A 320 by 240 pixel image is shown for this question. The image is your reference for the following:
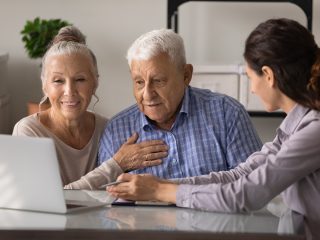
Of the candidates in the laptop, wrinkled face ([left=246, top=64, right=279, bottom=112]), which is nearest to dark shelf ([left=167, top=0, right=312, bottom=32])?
wrinkled face ([left=246, top=64, right=279, bottom=112])

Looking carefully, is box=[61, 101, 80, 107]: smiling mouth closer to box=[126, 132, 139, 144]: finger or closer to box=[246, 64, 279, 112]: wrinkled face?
box=[126, 132, 139, 144]: finger

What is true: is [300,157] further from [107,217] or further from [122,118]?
[122,118]

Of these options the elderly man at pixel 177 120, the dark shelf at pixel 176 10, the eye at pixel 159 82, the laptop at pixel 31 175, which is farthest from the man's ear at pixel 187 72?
the dark shelf at pixel 176 10

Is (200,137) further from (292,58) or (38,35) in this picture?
(38,35)

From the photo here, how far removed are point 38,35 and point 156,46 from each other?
7.19 ft

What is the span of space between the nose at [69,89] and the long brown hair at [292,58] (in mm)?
903

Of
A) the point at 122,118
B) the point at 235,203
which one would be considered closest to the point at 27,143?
the point at 235,203

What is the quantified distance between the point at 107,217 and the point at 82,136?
2.99ft

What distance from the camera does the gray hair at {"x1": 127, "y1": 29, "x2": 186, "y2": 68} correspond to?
2414 millimetres

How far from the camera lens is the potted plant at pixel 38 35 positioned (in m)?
4.45

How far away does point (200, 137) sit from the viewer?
2477 mm

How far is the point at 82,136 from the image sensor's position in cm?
268

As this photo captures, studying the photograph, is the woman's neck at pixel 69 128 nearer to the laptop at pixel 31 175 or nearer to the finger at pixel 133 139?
the finger at pixel 133 139

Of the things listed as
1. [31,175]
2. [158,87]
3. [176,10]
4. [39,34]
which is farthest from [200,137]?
[39,34]
